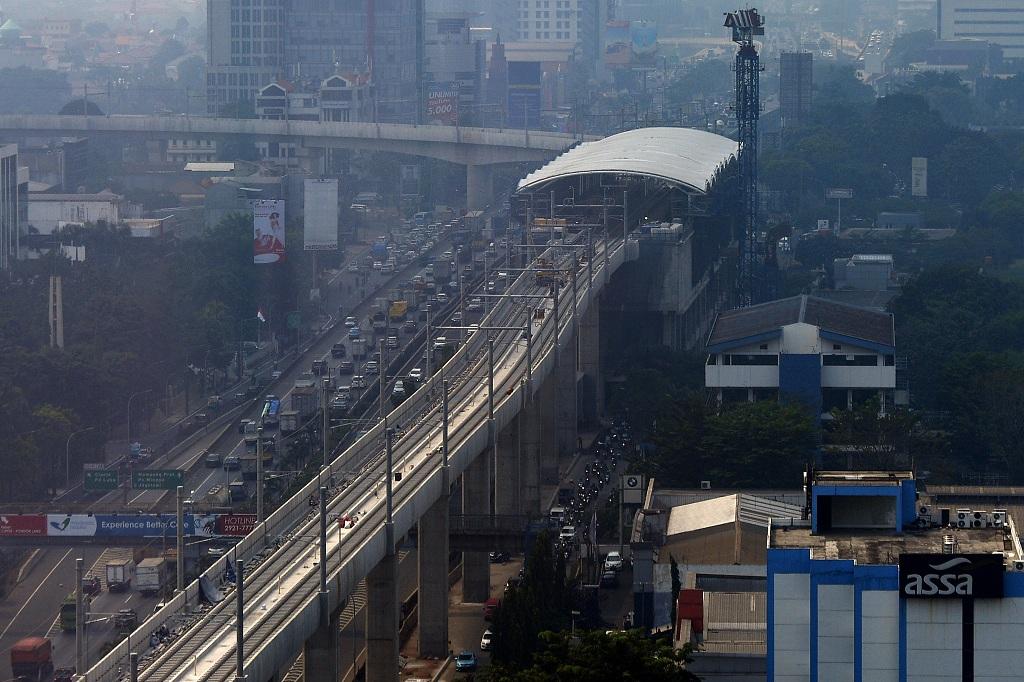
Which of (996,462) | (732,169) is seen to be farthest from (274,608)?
(732,169)

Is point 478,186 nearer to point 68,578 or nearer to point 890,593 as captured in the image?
point 68,578

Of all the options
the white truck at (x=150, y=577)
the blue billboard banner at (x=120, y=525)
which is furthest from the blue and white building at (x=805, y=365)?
the white truck at (x=150, y=577)

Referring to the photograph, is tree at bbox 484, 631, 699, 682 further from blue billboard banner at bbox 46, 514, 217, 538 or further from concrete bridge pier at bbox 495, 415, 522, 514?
concrete bridge pier at bbox 495, 415, 522, 514

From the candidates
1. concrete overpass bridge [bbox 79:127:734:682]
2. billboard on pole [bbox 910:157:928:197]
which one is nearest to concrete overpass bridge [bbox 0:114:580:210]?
billboard on pole [bbox 910:157:928:197]

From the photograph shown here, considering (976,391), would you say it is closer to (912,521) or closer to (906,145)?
(912,521)

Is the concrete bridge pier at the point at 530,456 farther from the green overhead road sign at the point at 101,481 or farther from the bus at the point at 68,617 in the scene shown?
the bus at the point at 68,617

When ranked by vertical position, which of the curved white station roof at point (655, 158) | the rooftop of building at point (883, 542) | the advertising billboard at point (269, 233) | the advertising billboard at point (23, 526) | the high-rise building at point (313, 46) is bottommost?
the advertising billboard at point (23, 526)

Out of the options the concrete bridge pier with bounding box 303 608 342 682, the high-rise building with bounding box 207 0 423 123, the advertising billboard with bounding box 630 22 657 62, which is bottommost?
the concrete bridge pier with bounding box 303 608 342 682
